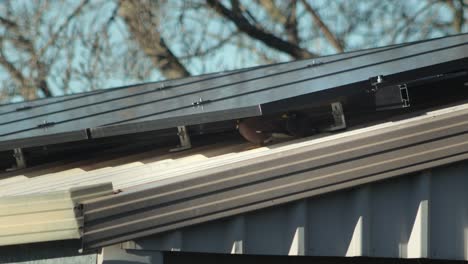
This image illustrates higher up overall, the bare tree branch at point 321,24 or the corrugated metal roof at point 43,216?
the bare tree branch at point 321,24

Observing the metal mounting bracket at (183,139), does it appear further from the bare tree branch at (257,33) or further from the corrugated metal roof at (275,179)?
the bare tree branch at (257,33)

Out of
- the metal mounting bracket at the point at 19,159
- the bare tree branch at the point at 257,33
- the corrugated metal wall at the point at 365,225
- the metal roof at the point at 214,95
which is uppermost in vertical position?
the bare tree branch at the point at 257,33

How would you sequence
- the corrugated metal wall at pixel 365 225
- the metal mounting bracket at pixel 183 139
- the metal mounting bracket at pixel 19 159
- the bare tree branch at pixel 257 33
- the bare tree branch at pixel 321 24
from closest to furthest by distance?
the corrugated metal wall at pixel 365 225 → the metal mounting bracket at pixel 183 139 → the metal mounting bracket at pixel 19 159 → the bare tree branch at pixel 257 33 → the bare tree branch at pixel 321 24

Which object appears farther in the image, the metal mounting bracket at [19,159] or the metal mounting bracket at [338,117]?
the metal mounting bracket at [19,159]

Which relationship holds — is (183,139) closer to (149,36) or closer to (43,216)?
(43,216)

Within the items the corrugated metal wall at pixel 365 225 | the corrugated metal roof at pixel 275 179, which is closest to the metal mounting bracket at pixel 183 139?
the corrugated metal roof at pixel 275 179

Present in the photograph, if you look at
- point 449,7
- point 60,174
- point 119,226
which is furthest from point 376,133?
point 449,7

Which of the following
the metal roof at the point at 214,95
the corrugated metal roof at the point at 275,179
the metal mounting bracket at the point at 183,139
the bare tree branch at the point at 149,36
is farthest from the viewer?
the bare tree branch at the point at 149,36

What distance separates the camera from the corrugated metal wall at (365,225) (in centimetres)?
503

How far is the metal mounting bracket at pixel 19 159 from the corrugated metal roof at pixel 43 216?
1.55 meters

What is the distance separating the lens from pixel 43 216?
504cm

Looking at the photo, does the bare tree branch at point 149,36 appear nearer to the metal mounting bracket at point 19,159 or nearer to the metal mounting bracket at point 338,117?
the metal mounting bracket at point 19,159

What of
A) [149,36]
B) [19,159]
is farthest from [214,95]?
[149,36]

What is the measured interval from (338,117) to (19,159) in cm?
244
